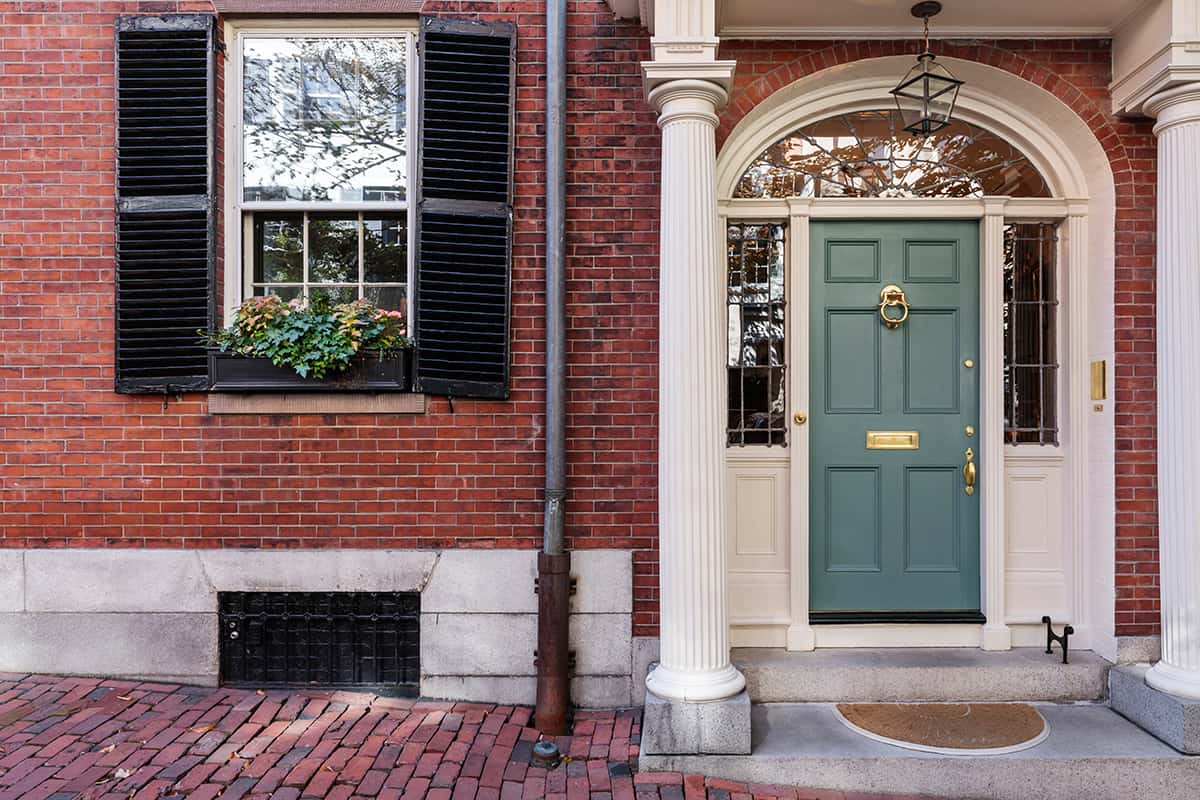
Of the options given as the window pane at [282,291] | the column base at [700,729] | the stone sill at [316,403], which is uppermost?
the window pane at [282,291]

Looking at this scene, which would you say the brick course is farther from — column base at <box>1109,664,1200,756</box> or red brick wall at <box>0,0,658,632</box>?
column base at <box>1109,664,1200,756</box>

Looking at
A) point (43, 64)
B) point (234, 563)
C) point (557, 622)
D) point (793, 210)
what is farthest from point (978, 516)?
point (43, 64)

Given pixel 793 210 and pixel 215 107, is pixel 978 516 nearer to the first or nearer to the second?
pixel 793 210

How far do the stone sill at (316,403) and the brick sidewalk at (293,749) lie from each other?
154 centimetres

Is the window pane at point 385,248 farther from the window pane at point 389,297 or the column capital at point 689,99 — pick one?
the column capital at point 689,99

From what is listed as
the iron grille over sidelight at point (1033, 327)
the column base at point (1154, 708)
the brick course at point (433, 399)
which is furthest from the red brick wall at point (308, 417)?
the column base at point (1154, 708)

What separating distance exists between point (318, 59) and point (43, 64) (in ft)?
4.89

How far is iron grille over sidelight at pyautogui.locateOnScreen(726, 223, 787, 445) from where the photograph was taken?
4.05 metres

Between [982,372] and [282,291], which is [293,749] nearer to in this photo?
[282,291]

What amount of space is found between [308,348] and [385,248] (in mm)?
760

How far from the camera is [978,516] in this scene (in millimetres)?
4008

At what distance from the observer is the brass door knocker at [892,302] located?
13.2ft

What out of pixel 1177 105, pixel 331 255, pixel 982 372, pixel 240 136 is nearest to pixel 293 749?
pixel 331 255

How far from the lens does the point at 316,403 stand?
12.7ft
